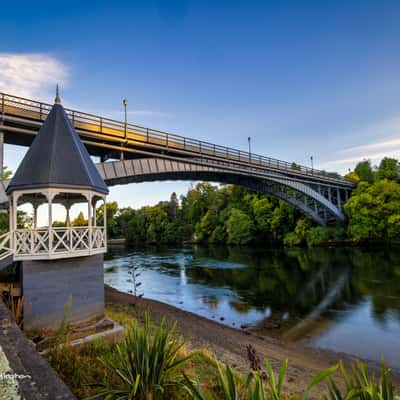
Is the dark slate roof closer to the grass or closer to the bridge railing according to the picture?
the grass

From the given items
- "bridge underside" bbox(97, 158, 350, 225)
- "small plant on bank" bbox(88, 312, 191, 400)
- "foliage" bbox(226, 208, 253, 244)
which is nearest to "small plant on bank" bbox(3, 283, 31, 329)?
"small plant on bank" bbox(88, 312, 191, 400)

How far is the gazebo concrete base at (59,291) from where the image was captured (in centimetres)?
735

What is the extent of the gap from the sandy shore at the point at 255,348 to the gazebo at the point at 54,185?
2656 millimetres

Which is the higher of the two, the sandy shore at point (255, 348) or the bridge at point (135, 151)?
the bridge at point (135, 151)

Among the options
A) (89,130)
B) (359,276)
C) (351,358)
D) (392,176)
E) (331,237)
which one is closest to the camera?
(351,358)

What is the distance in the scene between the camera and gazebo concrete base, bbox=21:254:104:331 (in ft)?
24.1

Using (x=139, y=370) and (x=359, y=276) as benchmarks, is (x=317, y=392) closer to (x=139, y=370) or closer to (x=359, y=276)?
(x=139, y=370)

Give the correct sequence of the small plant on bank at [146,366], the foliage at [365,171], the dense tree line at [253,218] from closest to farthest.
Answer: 1. the small plant on bank at [146,366]
2. the dense tree line at [253,218]
3. the foliage at [365,171]

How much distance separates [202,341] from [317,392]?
4045 millimetres

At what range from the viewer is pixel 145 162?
21.3 m

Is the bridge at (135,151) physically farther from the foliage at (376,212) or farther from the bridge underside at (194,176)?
the foliage at (376,212)

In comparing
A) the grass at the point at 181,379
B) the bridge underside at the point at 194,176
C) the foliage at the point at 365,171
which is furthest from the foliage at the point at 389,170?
the grass at the point at 181,379

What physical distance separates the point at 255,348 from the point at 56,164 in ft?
28.7

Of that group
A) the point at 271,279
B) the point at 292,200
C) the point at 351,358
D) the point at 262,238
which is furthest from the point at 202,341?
the point at 262,238
